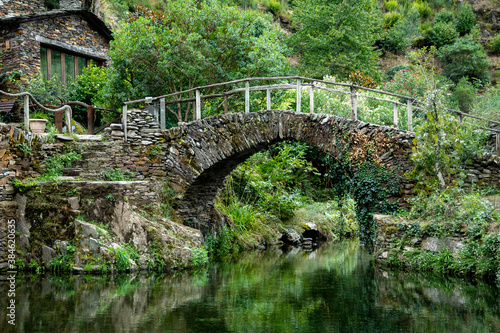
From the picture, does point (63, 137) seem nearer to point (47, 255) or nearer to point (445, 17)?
point (47, 255)

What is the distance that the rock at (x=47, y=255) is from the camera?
511 inches

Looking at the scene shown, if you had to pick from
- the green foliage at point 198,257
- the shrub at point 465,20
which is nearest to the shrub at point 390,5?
the shrub at point 465,20

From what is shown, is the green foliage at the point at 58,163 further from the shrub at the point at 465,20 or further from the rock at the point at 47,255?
the shrub at the point at 465,20

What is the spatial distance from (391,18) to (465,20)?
217 inches

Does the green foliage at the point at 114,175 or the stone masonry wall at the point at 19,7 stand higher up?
the stone masonry wall at the point at 19,7

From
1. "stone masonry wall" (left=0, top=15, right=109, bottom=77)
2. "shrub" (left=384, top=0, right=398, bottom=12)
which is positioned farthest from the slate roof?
"shrub" (left=384, top=0, right=398, bottom=12)

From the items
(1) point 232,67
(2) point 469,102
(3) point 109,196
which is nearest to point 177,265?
(3) point 109,196

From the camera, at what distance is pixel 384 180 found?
13844 millimetres

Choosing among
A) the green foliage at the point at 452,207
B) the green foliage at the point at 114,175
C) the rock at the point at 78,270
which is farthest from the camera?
the green foliage at the point at 114,175

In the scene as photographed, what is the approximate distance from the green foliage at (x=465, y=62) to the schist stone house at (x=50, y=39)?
21.9 metres

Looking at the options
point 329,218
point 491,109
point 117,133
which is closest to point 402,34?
point 491,109

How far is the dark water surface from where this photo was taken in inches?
309

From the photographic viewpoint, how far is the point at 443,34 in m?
38.3

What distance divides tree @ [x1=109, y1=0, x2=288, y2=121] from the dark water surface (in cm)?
794
